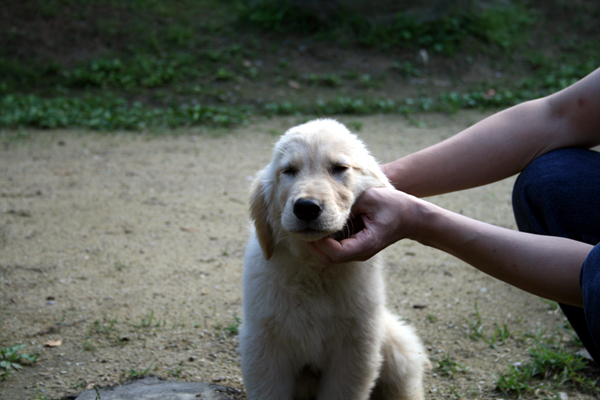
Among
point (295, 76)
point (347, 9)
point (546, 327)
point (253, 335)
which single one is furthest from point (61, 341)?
point (347, 9)

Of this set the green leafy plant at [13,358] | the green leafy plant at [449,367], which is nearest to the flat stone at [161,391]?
the green leafy plant at [13,358]

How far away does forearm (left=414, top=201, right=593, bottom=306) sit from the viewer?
2064mm

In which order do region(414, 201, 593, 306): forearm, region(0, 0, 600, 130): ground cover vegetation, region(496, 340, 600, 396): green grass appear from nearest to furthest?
1. region(414, 201, 593, 306): forearm
2. region(496, 340, 600, 396): green grass
3. region(0, 0, 600, 130): ground cover vegetation

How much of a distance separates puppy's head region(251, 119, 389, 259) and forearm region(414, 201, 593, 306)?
328 millimetres

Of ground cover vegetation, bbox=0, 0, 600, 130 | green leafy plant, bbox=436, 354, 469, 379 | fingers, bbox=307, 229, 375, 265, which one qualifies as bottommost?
green leafy plant, bbox=436, 354, 469, 379

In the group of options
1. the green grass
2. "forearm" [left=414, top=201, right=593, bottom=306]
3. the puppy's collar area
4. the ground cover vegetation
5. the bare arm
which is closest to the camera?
"forearm" [left=414, top=201, right=593, bottom=306]

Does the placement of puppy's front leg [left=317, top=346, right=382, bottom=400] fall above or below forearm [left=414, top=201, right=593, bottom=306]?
below

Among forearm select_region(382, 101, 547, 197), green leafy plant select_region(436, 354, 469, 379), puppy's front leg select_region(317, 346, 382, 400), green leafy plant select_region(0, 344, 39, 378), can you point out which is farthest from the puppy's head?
green leafy plant select_region(0, 344, 39, 378)

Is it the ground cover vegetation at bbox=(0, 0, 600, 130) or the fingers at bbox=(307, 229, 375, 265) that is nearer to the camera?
the fingers at bbox=(307, 229, 375, 265)

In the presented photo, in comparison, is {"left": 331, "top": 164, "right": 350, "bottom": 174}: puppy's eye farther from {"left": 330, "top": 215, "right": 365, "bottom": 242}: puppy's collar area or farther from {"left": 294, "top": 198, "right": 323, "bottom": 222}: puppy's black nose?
{"left": 294, "top": 198, "right": 323, "bottom": 222}: puppy's black nose

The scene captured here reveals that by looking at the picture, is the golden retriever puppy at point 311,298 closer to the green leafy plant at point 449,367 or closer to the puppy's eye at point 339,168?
the puppy's eye at point 339,168

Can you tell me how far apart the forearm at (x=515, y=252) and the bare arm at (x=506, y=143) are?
1.63 feet

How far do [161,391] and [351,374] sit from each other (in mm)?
864

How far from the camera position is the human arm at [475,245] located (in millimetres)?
2076
